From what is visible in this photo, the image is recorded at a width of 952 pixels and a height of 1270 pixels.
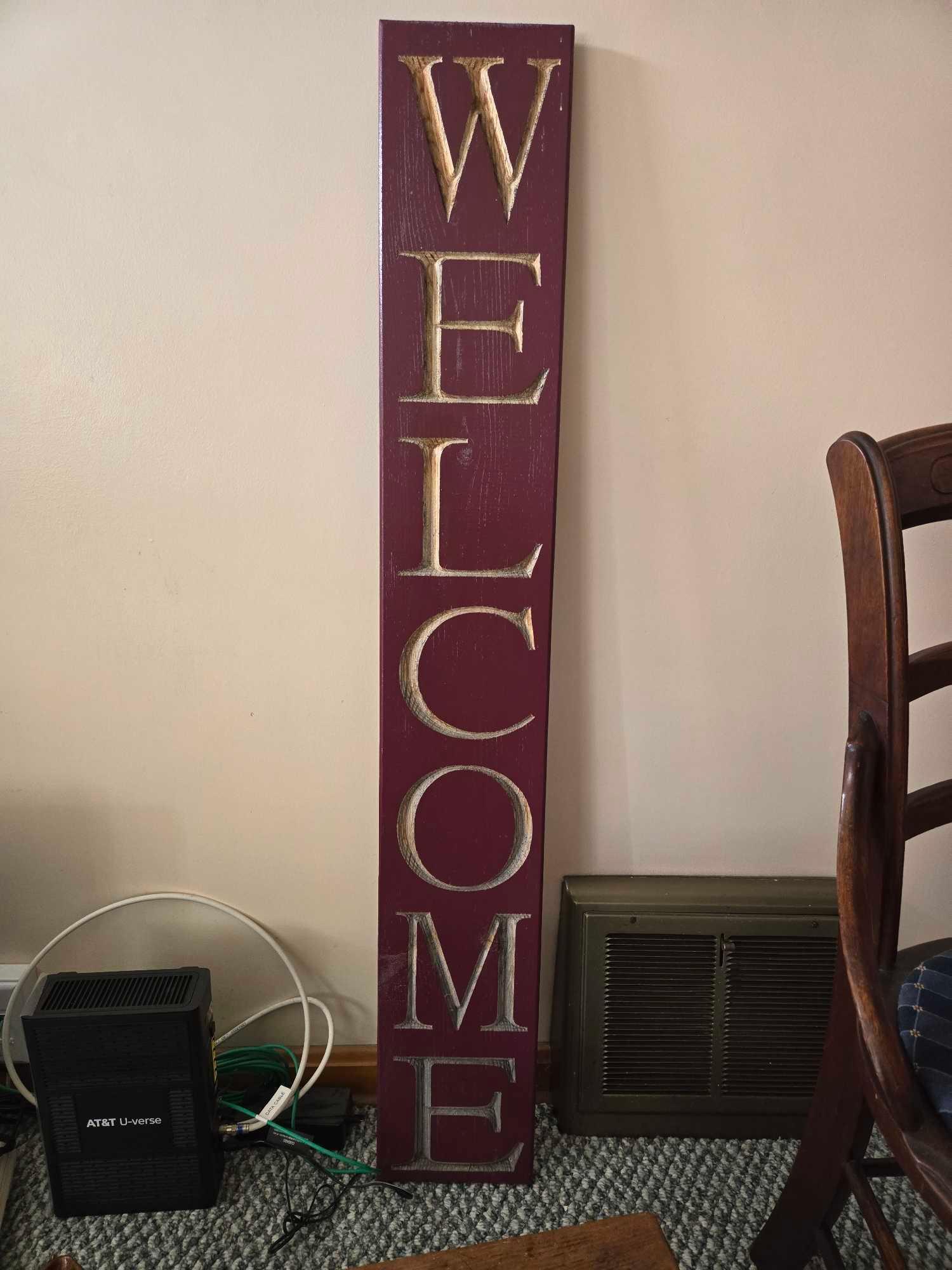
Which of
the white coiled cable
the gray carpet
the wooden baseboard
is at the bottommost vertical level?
the gray carpet

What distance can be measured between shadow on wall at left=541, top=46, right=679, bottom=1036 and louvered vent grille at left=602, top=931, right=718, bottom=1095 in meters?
0.16

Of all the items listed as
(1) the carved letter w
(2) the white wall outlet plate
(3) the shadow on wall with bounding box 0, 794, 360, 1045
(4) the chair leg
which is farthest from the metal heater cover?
(1) the carved letter w

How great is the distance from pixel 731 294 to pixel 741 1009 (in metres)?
1.10

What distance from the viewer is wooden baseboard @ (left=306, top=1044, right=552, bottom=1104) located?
5.13ft

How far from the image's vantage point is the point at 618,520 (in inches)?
54.6

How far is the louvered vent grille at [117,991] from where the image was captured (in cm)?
132

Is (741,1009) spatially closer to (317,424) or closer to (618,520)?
(618,520)

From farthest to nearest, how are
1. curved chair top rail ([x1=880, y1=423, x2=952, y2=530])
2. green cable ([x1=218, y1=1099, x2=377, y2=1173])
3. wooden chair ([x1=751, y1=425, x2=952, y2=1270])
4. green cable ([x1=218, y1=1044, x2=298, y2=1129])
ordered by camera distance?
green cable ([x1=218, y1=1044, x2=298, y2=1129]) < green cable ([x1=218, y1=1099, x2=377, y2=1173]) < curved chair top rail ([x1=880, y1=423, x2=952, y2=530]) < wooden chair ([x1=751, y1=425, x2=952, y2=1270])

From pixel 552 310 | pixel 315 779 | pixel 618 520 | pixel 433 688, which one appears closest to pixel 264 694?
pixel 315 779

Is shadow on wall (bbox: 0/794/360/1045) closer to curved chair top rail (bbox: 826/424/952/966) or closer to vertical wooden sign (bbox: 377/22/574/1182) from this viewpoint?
vertical wooden sign (bbox: 377/22/574/1182)

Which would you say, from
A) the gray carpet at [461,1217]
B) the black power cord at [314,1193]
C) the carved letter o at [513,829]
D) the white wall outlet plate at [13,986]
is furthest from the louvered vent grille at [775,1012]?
the white wall outlet plate at [13,986]

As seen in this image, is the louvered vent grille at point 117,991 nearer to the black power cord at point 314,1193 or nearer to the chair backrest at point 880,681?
the black power cord at point 314,1193

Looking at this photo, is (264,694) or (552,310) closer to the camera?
(552,310)

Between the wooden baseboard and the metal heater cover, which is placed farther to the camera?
the wooden baseboard
